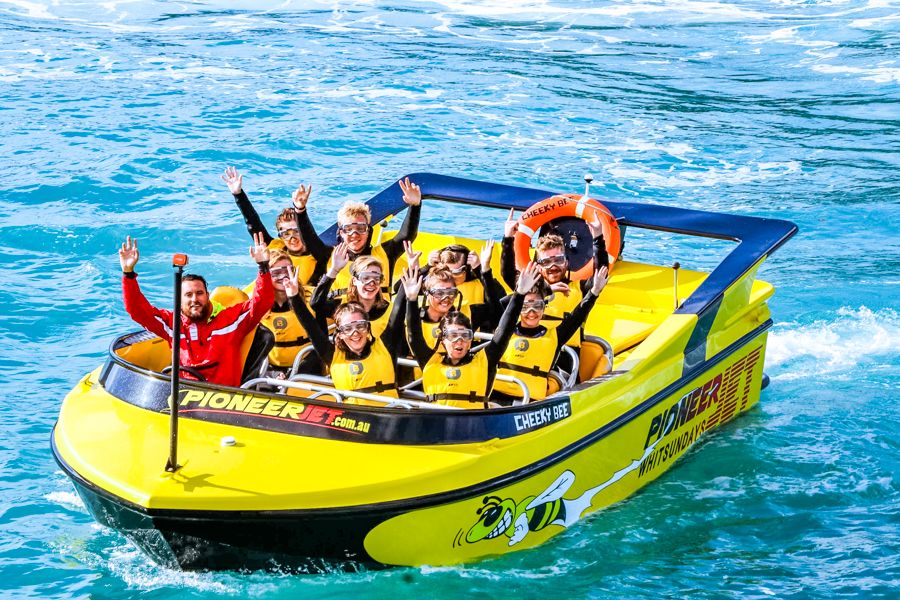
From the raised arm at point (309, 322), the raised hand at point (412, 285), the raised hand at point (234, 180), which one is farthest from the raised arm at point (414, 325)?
the raised hand at point (234, 180)

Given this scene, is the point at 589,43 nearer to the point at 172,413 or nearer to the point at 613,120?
the point at 613,120

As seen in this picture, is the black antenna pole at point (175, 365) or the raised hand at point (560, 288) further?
the raised hand at point (560, 288)

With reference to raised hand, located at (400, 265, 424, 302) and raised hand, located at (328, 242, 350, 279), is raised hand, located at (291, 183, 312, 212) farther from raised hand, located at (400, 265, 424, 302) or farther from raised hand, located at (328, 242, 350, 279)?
raised hand, located at (400, 265, 424, 302)

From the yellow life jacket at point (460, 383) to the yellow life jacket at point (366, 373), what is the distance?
21cm

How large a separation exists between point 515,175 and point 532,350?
7.10 m

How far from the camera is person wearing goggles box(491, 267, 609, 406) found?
584 centimetres

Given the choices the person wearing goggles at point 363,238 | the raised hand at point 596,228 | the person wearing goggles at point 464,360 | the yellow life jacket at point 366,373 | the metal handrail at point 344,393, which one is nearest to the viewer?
the metal handrail at point 344,393

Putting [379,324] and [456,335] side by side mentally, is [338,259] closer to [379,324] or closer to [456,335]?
[379,324]

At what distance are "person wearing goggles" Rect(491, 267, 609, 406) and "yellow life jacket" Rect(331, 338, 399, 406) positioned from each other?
0.65 meters

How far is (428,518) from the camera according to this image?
4.95m

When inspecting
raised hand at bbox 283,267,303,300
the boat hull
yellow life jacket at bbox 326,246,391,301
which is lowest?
the boat hull

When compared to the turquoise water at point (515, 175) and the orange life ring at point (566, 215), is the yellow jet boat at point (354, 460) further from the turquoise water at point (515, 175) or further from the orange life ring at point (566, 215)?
the orange life ring at point (566, 215)

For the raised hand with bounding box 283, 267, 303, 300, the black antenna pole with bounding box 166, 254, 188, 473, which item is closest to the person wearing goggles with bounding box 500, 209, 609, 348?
the raised hand with bounding box 283, 267, 303, 300

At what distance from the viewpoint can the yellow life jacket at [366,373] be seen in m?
5.47
